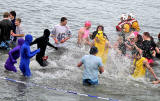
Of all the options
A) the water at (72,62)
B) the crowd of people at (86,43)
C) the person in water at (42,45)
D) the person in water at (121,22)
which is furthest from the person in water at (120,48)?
the person in water at (121,22)

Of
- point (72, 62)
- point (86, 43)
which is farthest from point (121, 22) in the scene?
point (72, 62)

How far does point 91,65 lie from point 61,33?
4189 millimetres

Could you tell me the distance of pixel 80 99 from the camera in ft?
30.0

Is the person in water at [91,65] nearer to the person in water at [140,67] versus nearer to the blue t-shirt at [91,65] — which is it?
the blue t-shirt at [91,65]

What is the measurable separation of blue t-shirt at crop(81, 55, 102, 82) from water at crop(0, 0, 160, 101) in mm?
477

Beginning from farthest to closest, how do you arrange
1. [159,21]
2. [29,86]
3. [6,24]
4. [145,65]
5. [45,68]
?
[159,21] → [6,24] → [45,68] → [145,65] → [29,86]

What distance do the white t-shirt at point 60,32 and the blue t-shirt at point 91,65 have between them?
13.1 feet

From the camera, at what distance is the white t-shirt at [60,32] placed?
1334 centimetres

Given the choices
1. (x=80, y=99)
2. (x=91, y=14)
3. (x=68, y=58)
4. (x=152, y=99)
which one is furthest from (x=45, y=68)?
(x=91, y=14)

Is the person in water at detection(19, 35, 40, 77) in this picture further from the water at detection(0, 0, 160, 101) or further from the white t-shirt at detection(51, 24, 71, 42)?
the white t-shirt at detection(51, 24, 71, 42)

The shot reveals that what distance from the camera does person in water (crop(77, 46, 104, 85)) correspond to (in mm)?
9492

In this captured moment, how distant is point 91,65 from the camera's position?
9516 millimetres

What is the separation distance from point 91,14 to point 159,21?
4.52 meters

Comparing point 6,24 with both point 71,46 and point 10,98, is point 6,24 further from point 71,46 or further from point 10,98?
point 10,98
